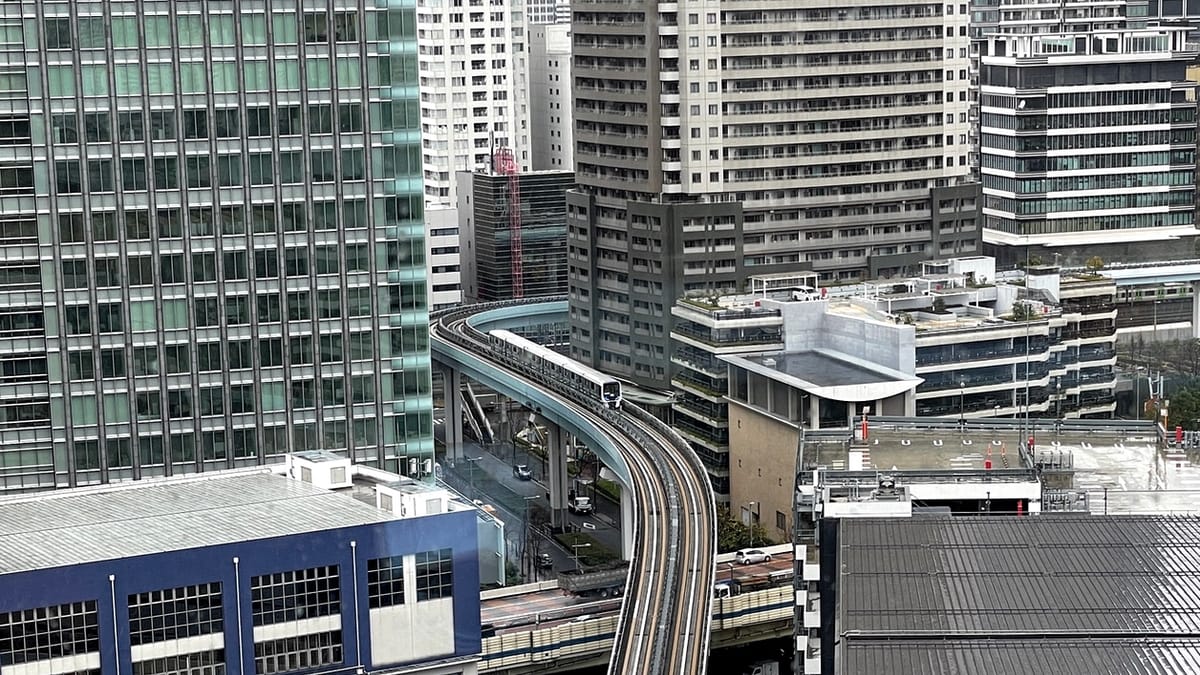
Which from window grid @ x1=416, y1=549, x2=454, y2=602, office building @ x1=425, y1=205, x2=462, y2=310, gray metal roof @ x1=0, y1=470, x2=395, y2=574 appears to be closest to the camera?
gray metal roof @ x1=0, y1=470, x2=395, y2=574

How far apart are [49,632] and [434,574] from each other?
14.4 metres

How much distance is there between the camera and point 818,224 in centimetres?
15225

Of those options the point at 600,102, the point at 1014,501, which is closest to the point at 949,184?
the point at 600,102

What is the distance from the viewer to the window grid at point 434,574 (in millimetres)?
76750

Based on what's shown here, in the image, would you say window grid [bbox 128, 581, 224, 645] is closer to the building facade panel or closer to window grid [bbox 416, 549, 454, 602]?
the building facade panel

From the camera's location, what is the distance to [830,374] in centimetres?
12381

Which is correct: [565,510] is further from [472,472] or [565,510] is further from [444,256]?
[444,256]

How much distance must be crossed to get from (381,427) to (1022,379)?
48692 mm

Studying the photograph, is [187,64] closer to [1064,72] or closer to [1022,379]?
[1022,379]

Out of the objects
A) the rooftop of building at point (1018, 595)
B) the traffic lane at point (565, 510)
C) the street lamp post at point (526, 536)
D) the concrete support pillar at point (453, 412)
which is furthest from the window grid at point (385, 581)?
the concrete support pillar at point (453, 412)

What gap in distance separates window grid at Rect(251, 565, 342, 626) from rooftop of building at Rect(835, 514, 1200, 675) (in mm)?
20445

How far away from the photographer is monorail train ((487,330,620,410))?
5428 inches

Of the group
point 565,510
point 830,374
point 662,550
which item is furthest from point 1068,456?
point 565,510

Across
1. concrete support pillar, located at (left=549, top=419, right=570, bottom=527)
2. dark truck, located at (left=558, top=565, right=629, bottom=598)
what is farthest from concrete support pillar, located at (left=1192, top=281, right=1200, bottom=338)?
dark truck, located at (left=558, top=565, right=629, bottom=598)
